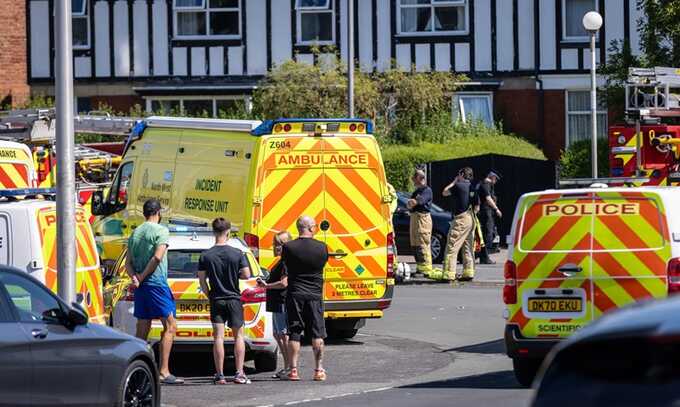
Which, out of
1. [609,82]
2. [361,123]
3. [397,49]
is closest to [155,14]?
[397,49]

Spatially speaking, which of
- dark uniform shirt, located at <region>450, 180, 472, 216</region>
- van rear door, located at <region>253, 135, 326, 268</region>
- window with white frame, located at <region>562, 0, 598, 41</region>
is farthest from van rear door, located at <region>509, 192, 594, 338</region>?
window with white frame, located at <region>562, 0, 598, 41</region>

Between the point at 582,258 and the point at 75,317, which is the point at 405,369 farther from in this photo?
the point at 75,317

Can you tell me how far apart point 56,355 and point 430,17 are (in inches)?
1218

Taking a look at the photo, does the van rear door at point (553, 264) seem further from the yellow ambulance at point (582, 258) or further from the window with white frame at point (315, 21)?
the window with white frame at point (315, 21)

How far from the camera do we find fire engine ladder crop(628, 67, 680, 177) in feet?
63.0

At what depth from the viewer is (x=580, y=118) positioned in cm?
3988

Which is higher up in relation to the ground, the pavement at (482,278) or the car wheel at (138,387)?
the car wheel at (138,387)

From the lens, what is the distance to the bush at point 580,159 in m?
35.5

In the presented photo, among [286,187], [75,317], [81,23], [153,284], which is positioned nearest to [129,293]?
[153,284]

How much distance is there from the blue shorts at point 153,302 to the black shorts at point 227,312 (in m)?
0.42

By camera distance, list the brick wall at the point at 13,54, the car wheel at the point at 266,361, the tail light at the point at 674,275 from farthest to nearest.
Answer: the brick wall at the point at 13,54 < the car wheel at the point at 266,361 < the tail light at the point at 674,275

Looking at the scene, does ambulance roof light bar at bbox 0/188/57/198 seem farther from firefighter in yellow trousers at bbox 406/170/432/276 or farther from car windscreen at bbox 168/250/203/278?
firefighter in yellow trousers at bbox 406/170/432/276

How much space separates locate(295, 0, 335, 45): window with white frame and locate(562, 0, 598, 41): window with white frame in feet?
20.7

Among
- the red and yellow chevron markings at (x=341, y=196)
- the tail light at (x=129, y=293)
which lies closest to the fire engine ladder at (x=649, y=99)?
the red and yellow chevron markings at (x=341, y=196)
